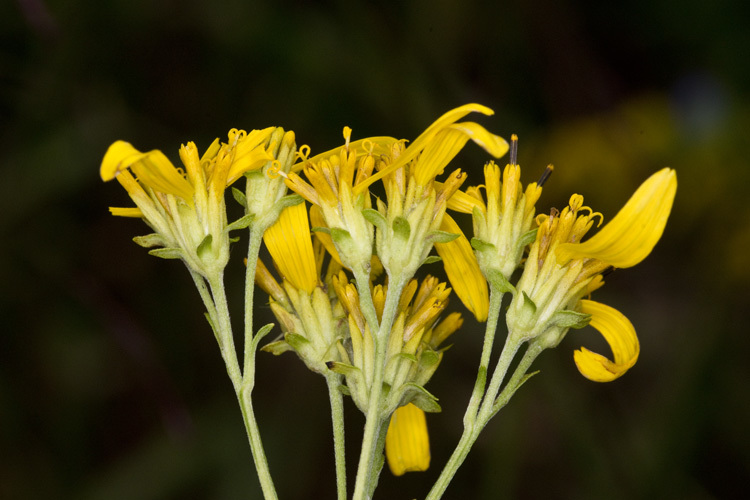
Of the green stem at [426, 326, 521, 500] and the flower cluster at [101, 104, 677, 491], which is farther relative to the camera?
the flower cluster at [101, 104, 677, 491]

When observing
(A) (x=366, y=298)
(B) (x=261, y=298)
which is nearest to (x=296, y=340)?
(A) (x=366, y=298)

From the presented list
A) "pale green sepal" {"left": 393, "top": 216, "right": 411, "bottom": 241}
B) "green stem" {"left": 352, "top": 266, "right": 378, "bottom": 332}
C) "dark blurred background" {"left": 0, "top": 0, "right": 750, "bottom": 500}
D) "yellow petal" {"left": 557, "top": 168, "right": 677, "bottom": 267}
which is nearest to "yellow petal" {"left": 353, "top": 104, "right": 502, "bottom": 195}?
"pale green sepal" {"left": 393, "top": 216, "right": 411, "bottom": 241}

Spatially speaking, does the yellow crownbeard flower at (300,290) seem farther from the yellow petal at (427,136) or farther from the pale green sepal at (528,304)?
the pale green sepal at (528,304)

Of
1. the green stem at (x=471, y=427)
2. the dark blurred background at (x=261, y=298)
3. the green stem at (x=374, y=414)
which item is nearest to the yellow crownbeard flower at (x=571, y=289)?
the green stem at (x=471, y=427)

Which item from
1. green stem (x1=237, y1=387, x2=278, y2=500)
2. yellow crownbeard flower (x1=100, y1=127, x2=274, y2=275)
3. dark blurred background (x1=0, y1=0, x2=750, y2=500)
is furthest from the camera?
dark blurred background (x1=0, y1=0, x2=750, y2=500)

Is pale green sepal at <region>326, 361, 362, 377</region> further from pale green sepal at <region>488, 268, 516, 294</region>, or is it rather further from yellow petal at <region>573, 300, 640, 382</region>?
yellow petal at <region>573, 300, 640, 382</region>

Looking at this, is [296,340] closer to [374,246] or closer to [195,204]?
[374,246]

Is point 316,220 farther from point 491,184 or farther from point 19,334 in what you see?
point 19,334
